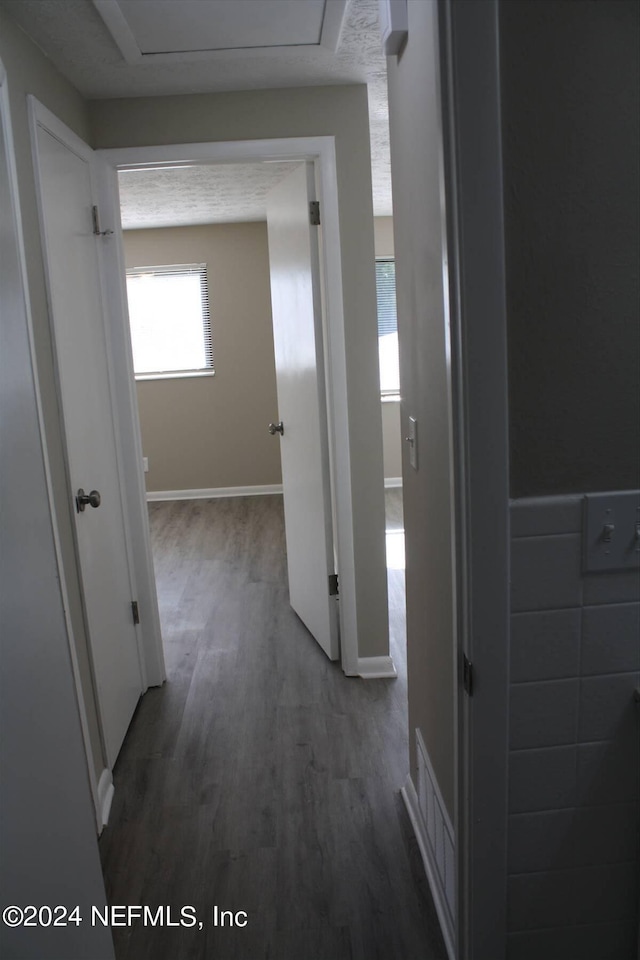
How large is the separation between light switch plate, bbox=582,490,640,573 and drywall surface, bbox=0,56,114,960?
998 millimetres

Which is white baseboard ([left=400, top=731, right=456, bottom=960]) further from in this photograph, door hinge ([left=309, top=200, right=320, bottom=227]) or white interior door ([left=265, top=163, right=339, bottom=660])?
door hinge ([left=309, top=200, right=320, bottom=227])

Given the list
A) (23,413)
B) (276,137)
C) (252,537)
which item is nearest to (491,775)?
(23,413)

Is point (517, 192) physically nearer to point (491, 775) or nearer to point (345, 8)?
point (491, 775)

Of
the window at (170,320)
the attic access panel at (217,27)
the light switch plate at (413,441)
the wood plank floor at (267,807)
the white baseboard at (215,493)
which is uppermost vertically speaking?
the attic access panel at (217,27)

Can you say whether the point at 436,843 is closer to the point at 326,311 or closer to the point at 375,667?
the point at 375,667

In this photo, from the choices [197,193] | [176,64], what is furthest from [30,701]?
[197,193]

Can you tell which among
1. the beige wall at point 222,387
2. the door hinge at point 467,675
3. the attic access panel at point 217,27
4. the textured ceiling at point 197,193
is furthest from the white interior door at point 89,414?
the beige wall at point 222,387

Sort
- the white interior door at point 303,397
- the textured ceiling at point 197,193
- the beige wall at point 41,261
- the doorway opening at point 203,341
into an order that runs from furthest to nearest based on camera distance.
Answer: the doorway opening at point 203,341 < the textured ceiling at point 197,193 < the white interior door at point 303,397 < the beige wall at point 41,261

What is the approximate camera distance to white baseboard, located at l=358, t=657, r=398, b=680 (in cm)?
302

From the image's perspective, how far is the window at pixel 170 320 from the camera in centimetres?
600

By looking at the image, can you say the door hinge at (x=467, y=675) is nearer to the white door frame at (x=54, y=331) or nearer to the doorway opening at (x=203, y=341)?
the white door frame at (x=54, y=331)

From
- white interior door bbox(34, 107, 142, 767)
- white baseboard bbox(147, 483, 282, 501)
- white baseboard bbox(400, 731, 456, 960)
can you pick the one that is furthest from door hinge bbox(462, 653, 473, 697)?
white baseboard bbox(147, 483, 282, 501)

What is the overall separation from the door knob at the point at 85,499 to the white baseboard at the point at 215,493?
4.05 meters

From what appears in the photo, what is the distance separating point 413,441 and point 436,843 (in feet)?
3.26
